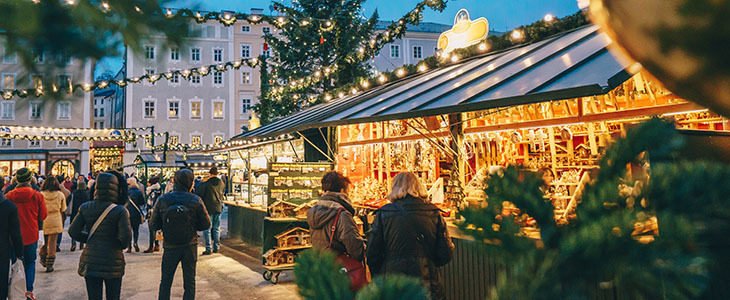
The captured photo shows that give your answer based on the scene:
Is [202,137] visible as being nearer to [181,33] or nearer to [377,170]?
[377,170]

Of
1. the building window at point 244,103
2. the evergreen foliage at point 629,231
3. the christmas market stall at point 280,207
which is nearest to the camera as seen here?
the evergreen foliage at point 629,231

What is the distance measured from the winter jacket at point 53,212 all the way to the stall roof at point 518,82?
467cm

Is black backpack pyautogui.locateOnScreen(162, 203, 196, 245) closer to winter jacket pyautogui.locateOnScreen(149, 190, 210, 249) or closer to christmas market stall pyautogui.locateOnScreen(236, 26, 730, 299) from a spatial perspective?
winter jacket pyautogui.locateOnScreen(149, 190, 210, 249)

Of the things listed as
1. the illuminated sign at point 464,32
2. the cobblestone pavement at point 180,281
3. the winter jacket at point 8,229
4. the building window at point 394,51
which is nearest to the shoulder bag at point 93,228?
the winter jacket at point 8,229

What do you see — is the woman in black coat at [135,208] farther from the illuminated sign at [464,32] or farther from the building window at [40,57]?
the building window at [40,57]

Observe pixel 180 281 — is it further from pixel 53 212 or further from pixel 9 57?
pixel 9 57

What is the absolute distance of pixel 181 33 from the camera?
1.11 metres

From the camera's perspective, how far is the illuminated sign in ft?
24.4

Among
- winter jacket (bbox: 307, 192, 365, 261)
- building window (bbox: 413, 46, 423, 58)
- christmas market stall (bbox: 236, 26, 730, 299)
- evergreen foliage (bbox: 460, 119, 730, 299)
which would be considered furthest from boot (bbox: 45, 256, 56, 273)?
building window (bbox: 413, 46, 423, 58)

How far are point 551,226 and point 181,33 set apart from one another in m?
1.03

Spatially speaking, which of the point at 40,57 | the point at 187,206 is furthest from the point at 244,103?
the point at 40,57

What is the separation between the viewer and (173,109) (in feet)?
106

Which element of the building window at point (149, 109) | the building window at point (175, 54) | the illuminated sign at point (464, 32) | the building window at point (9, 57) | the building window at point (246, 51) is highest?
the building window at point (246, 51)

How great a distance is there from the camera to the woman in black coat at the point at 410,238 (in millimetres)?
3242
